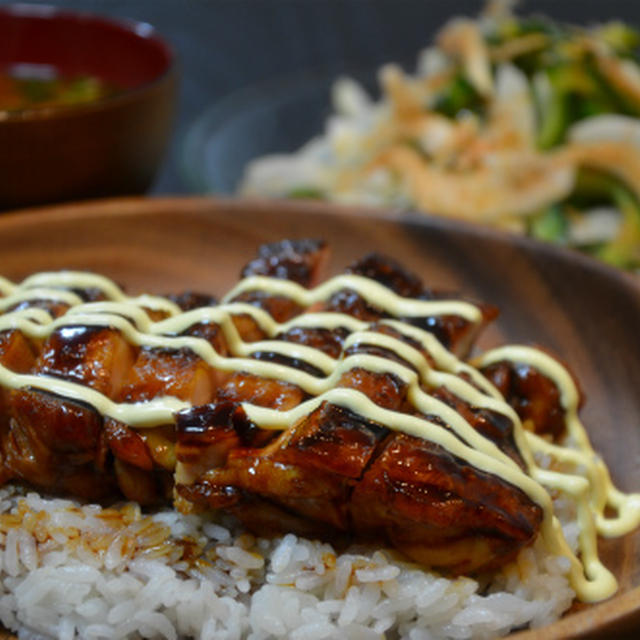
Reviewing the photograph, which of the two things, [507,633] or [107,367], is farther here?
[107,367]

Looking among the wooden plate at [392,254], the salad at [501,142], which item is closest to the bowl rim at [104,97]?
the wooden plate at [392,254]

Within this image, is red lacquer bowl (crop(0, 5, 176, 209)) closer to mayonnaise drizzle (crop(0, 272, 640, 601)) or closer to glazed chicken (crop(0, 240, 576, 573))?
mayonnaise drizzle (crop(0, 272, 640, 601))

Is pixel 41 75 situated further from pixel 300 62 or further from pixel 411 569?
pixel 411 569

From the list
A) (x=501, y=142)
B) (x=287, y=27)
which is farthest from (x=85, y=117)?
(x=287, y=27)

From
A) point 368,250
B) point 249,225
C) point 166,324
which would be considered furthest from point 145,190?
point 166,324

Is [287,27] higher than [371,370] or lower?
lower

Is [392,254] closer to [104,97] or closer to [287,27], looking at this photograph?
[104,97]
